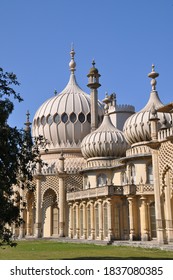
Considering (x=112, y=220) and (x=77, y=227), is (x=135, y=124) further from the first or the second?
(x=77, y=227)

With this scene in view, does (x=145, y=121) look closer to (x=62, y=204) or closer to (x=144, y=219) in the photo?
(x=144, y=219)

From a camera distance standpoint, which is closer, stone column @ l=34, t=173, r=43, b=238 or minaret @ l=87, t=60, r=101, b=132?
stone column @ l=34, t=173, r=43, b=238

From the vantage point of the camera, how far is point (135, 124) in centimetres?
3000

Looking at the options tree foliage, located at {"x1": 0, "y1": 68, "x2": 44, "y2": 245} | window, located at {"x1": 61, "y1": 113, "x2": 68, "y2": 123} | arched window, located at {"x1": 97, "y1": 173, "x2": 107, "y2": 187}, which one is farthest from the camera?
window, located at {"x1": 61, "y1": 113, "x2": 68, "y2": 123}

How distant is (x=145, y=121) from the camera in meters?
29.5

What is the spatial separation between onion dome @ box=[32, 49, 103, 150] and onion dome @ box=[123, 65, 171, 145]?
38.5ft

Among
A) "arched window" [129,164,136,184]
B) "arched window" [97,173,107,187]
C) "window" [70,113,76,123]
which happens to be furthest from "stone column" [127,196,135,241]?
"window" [70,113,76,123]

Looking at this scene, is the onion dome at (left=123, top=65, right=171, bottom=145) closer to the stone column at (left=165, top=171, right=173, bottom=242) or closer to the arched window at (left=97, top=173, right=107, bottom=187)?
the arched window at (left=97, top=173, right=107, bottom=187)

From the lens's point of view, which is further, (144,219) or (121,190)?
(121,190)

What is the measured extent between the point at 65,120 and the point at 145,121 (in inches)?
563

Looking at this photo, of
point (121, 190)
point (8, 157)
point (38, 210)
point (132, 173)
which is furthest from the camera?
point (38, 210)

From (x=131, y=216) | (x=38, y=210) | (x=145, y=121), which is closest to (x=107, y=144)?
(x=145, y=121)

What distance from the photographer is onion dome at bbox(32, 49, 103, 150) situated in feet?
137

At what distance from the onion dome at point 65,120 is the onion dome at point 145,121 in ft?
38.5
